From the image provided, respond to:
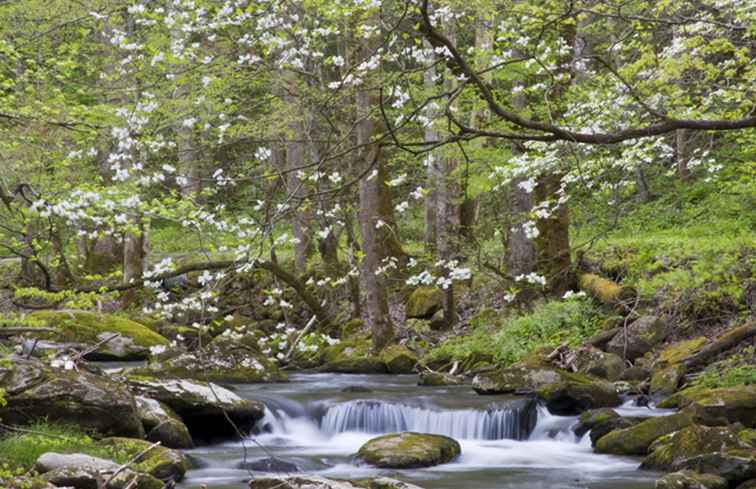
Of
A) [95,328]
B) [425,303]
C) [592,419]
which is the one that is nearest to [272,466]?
[592,419]

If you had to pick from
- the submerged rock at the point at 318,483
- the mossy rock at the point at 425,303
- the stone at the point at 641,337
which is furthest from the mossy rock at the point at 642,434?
the mossy rock at the point at 425,303

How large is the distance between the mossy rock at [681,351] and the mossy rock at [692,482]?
5079 millimetres

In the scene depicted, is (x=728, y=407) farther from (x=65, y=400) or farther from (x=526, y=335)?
(x=65, y=400)

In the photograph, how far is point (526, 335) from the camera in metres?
16.2

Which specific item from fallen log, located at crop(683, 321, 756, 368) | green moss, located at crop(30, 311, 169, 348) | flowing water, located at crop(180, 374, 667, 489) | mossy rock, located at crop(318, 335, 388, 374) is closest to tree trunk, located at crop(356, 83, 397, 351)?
mossy rock, located at crop(318, 335, 388, 374)

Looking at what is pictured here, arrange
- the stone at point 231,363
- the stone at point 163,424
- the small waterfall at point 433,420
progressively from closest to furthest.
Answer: the stone at point 163,424, the small waterfall at point 433,420, the stone at point 231,363

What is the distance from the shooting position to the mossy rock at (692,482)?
7781mm

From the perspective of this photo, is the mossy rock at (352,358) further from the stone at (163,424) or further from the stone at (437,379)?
the stone at (163,424)

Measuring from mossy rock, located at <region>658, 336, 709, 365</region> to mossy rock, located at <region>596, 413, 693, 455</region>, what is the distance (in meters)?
2.88

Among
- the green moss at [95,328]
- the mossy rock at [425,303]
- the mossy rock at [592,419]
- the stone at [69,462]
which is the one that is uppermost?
the mossy rock at [425,303]

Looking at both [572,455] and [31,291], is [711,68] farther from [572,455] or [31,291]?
[31,291]

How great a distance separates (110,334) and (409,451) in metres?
9.83

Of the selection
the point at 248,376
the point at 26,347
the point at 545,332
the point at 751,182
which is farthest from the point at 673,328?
the point at 26,347

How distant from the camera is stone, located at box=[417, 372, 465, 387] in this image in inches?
579
